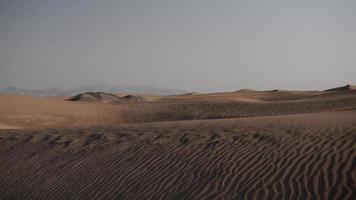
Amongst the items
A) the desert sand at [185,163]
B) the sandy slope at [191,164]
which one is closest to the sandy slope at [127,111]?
the desert sand at [185,163]

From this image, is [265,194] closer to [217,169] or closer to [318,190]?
[318,190]

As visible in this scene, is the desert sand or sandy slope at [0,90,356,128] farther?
sandy slope at [0,90,356,128]

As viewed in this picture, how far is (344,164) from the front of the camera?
6.27 m

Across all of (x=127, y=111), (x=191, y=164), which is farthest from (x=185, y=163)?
(x=127, y=111)

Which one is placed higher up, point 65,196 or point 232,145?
point 232,145

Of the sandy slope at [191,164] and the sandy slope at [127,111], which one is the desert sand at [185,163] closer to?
the sandy slope at [191,164]

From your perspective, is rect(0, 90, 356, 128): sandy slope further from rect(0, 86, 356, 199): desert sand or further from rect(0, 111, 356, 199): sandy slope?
rect(0, 111, 356, 199): sandy slope

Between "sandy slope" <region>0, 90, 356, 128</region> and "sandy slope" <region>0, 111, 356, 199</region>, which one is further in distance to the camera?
"sandy slope" <region>0, 90, 356, 128</region>

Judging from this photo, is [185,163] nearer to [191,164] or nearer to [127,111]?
[191,164]

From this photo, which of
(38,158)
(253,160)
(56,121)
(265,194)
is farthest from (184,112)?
(265,194)

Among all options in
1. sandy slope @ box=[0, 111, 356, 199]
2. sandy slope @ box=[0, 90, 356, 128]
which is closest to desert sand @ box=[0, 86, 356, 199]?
sandy slope @ box=[0, 111, 356, 199]

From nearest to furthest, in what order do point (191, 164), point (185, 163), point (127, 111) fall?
point (191, 164) < point (185, 163) < point (127, 111)

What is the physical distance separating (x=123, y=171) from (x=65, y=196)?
3.99 ft

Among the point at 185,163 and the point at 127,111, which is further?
the point at 127,111
